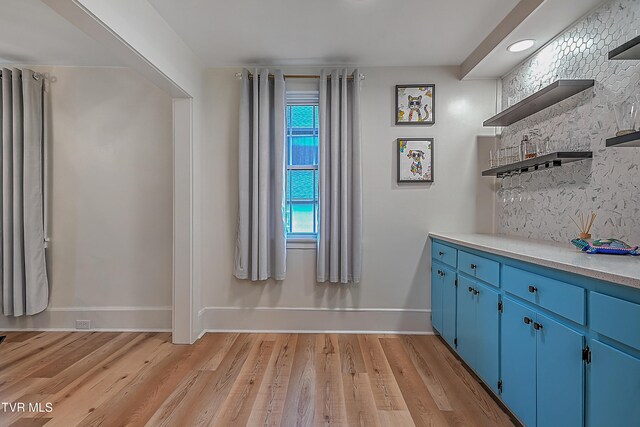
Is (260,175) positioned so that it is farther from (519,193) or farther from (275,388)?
(519,193)

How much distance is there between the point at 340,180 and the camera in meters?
3.08

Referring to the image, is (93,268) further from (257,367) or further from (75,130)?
(257,367)

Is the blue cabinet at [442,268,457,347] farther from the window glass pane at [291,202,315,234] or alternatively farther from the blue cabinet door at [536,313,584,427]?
the window glass pane at [291,202,315,234]

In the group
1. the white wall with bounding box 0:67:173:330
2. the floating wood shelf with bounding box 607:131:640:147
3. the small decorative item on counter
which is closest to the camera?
the floating wood shelf with bounding box 607:131:640:147

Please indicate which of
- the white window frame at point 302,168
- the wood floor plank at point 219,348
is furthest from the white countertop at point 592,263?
the wood floor plank at point 219,348

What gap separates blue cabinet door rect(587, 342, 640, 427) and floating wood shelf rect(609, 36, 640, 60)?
129 cm

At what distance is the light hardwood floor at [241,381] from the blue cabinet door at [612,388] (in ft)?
2.58

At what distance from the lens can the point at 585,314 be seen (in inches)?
50.7

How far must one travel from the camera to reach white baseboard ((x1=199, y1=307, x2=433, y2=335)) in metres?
3.18

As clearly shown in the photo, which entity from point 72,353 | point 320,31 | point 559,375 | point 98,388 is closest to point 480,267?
point 559,375

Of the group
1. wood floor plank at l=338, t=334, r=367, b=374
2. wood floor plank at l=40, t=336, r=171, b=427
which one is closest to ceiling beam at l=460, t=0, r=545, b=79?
wood floor plank at l=338, t=334, r=367, b=374

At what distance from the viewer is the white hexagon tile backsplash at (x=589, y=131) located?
69.9 inches

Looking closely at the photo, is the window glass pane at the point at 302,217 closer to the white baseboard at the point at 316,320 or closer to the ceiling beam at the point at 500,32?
the white baseboard at the point at 316,320

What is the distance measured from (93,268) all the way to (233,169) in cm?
164
